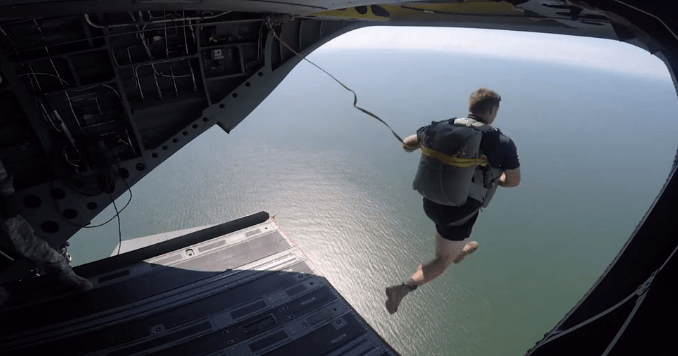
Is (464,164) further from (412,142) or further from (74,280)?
(74,280)

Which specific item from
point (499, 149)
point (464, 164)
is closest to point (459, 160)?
point (464, 164)

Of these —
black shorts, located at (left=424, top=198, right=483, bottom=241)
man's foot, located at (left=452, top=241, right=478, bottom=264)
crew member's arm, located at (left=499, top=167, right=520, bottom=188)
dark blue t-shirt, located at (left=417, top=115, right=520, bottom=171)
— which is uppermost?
dark blue t-shirt, located at (left=417, top=115, right=520, bottom=171)

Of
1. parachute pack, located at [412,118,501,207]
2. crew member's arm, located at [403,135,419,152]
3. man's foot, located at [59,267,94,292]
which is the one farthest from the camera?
man's foot, located at [59,267,94,292]

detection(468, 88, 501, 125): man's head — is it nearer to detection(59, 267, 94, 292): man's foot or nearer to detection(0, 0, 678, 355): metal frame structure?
detection(0, 0, 678, 355): metal frame structure

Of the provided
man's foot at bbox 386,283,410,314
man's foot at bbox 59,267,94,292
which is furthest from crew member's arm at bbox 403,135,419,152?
man's foot at bbox 59,267,94,292

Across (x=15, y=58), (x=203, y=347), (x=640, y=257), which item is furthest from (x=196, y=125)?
(x=640, y=257)

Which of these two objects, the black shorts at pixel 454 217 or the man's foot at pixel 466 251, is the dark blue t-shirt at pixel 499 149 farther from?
the man's foot at pixel 466 251
